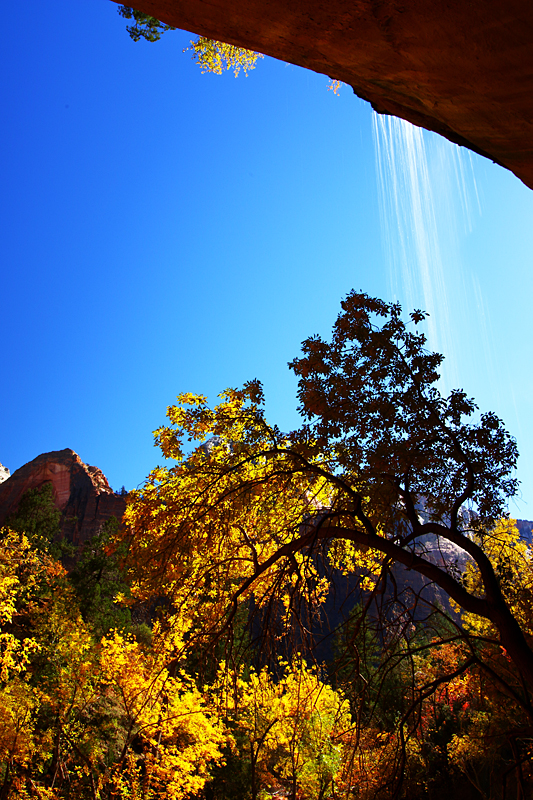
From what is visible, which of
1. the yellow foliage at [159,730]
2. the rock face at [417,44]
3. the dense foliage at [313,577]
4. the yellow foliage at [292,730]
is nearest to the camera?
the rock face at [417,44]

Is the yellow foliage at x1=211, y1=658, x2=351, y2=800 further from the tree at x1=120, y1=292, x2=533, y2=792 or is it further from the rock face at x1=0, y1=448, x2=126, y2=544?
the rock face at x1=0, y1=448, x2=126, y2=544

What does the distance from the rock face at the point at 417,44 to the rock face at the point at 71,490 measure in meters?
59.0

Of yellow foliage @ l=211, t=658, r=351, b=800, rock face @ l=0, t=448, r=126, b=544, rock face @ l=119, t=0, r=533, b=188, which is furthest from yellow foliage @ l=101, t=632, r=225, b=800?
rock face @ l=0, t=448, r=126, b=544

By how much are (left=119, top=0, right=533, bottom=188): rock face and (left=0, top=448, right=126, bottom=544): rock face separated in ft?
193

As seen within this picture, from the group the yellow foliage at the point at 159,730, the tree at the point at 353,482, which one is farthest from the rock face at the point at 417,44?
the yellow foliage at the point at 159,730

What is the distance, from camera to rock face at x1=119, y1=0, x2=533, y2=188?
2.46 m

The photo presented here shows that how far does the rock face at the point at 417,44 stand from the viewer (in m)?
2.46

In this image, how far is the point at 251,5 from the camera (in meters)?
2.65

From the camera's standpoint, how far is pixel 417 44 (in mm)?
2654

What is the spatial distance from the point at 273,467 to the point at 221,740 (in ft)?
34.7

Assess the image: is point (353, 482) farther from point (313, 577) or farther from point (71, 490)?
point (71, 490)

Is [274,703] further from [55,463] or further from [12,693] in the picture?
[55,463]

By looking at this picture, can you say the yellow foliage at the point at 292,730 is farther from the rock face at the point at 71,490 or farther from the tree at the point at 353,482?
the rock face at the point at 71,490

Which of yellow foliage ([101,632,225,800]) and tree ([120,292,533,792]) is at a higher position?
tree ([120,292,533,792])
